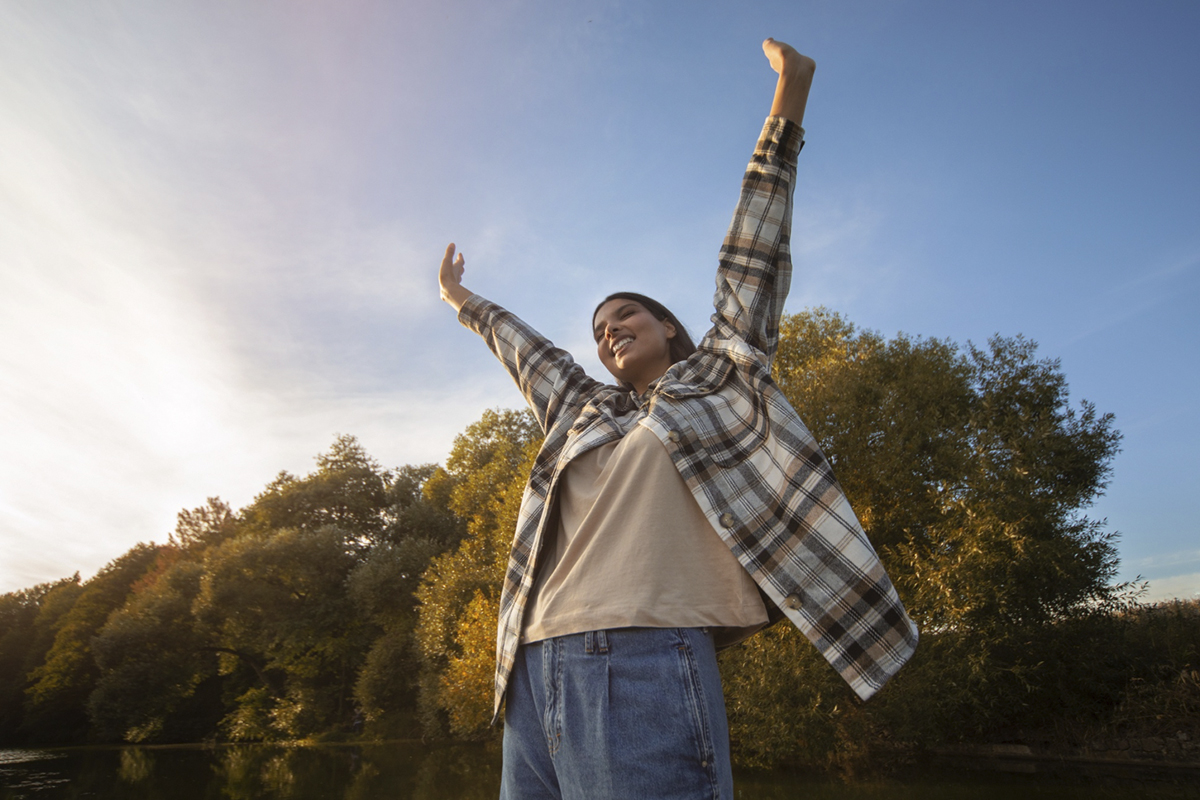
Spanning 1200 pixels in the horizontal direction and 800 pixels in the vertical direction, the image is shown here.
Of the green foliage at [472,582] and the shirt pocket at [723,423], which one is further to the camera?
the green foliage at [472,582]

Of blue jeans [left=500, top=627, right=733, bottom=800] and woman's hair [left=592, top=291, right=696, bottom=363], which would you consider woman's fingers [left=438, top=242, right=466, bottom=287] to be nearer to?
woman's hair [left=592, top=291, right=696, bottom=363]

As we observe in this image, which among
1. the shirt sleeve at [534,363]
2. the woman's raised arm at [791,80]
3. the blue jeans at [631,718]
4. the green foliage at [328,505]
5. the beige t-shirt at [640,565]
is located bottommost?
the blue jeans at [631,718]

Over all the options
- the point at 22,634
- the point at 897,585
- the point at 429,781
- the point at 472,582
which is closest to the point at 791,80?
the point at 897,585

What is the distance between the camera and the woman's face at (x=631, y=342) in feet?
7.13

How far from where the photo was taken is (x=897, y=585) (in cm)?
1092

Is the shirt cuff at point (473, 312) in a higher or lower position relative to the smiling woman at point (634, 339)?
higher

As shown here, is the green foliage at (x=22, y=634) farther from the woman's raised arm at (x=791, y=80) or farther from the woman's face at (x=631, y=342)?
the woman's raised arm at (x=791, y=80)

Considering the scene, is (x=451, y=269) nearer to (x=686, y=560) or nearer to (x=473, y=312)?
(x=473, y=312)

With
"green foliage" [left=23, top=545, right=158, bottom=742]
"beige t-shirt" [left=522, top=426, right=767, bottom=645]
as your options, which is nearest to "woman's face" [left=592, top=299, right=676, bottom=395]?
"beige t-shirt" [left=522, top=426, right=767, bottom=645]

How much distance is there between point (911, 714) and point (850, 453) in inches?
176

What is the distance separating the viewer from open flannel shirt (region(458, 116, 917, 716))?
144 centimetres

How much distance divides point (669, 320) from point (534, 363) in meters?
0.55

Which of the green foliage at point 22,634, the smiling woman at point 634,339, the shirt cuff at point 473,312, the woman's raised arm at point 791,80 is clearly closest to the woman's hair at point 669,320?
the smiling woman at point 634,339

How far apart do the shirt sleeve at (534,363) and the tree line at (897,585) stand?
961cm
